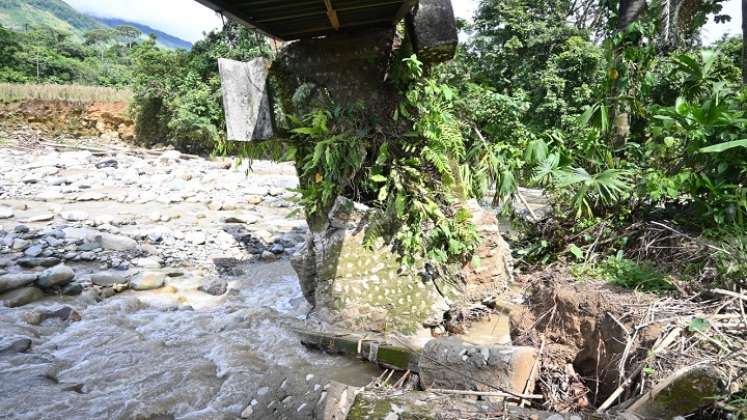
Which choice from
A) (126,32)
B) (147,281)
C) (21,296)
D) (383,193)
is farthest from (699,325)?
(126,32)

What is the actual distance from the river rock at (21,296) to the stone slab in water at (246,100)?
4.02m

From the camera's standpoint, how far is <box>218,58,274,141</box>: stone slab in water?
13.8 ft

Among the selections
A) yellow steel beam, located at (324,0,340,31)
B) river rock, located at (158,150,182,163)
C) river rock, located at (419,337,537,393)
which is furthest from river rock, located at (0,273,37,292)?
river rock, located at (158,150,182,163)

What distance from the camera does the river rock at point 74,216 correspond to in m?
9.09

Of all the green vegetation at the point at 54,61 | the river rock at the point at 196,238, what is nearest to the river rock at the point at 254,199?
the river rock at the point at 196,238

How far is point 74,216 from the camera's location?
9.12m

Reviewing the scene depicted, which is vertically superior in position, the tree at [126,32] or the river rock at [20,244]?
the tree at [126,32]

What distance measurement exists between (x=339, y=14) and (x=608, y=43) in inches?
130

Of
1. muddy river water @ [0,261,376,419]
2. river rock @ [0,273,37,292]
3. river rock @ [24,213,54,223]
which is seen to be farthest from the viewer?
river rock @ [24,213,54,223]

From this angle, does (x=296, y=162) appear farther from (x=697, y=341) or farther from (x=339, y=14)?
(x=697, y=341)

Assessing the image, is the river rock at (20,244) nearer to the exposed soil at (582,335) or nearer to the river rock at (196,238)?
the river rock at (196,238)

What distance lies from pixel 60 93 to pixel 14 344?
21.6 meters

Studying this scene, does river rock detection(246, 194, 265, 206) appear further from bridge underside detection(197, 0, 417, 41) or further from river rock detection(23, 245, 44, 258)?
bridge underside detection(197, 0, 417, 41)

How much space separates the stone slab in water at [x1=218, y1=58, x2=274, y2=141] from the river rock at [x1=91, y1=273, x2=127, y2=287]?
379 cm
